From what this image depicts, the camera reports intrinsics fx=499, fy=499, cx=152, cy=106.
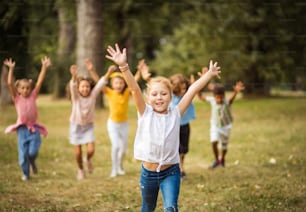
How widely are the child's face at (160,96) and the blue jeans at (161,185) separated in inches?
24.0

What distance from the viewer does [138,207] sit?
6.26 m

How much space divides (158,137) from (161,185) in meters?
0.47

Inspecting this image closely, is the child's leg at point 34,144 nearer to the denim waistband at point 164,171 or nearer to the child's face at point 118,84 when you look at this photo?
the child's face at point 118,84

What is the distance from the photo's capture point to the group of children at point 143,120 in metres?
4.84

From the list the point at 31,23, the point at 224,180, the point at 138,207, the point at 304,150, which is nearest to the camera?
the point at 138,207

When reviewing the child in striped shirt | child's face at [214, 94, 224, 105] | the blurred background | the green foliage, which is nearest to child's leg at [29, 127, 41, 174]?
the child in striped shirt

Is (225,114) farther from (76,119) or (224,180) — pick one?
(76,119)

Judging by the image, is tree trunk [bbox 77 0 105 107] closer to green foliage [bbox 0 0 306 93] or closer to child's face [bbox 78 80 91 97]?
green foliage [bbox 0 0 306 93]

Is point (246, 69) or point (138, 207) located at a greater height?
point (246, 69)

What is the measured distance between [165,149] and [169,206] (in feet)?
1.82

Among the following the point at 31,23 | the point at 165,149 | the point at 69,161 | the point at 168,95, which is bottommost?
the point at 69,161

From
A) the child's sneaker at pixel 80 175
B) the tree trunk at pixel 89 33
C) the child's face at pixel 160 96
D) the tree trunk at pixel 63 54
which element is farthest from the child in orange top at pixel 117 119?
the tree trunk at pixel 63 54

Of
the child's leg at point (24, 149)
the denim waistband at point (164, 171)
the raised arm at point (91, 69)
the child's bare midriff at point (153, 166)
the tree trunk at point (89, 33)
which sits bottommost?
the child's leg at point (24, 149)

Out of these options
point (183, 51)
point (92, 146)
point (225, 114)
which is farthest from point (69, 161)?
point (183, 51)
